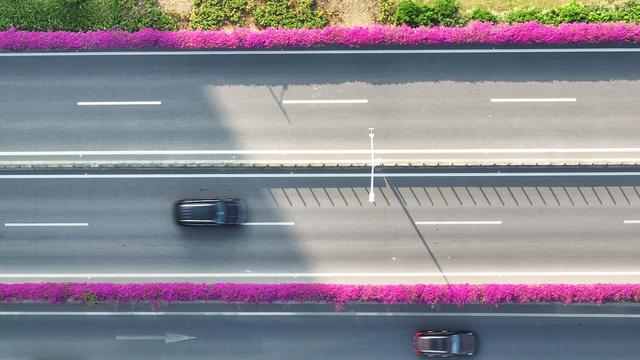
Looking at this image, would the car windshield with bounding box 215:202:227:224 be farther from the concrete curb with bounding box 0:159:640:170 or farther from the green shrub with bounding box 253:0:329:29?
the green shrub with bounding box 253:0:329:29

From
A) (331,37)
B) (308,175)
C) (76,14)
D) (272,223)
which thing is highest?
(76,14)

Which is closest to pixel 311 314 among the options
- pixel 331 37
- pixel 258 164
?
pixel 258 164

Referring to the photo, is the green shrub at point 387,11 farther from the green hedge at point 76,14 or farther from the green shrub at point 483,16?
the green hedge at point 76,14

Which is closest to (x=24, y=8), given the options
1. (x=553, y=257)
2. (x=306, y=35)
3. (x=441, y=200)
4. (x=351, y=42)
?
(x=306, y=35)

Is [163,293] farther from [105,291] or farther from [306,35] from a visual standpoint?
[306,35]

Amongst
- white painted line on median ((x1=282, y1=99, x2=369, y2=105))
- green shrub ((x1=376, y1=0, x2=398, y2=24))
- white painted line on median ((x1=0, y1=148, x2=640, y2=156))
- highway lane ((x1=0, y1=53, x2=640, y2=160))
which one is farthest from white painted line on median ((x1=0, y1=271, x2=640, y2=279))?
green shrub ((x1=376, y1=0, x2=398, y2=24))

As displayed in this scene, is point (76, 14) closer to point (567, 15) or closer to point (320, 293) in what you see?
point (320, 293)
